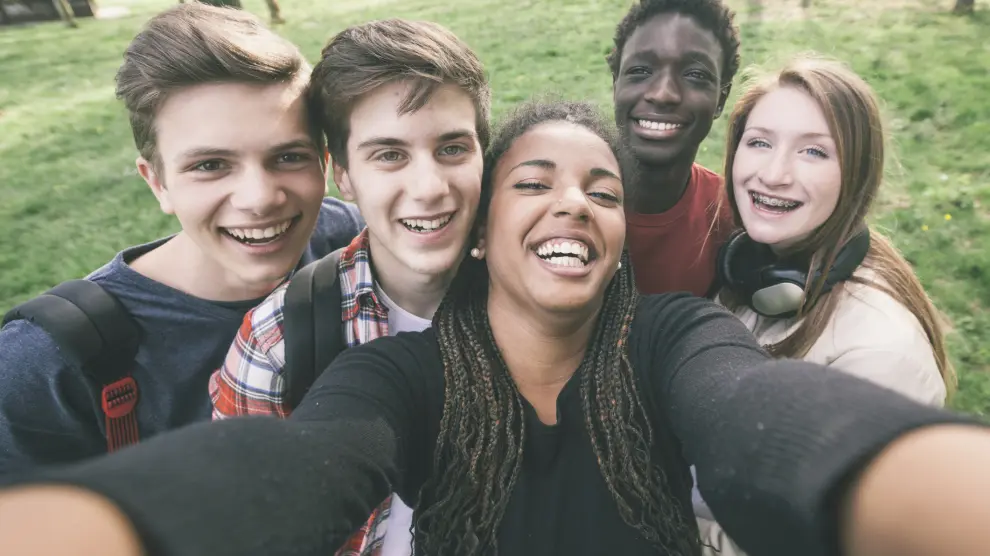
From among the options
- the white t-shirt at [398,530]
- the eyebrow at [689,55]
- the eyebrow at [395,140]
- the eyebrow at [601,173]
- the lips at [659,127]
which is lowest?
the white t-shirt at [398,530]

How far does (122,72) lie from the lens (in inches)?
80.5

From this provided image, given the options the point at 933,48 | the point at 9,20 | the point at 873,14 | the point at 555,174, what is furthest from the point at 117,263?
the point at 9,20

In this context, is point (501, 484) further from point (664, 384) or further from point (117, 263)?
point (117, 263)

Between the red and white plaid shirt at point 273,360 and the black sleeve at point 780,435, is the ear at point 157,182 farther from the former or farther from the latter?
the black sleeve at point 780,435

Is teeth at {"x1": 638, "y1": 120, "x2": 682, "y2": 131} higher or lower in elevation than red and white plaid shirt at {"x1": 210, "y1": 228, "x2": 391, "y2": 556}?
higher

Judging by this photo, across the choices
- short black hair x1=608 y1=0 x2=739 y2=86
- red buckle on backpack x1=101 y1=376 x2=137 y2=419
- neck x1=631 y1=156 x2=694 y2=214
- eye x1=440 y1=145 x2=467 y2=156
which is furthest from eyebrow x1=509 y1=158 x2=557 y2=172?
red buckle on backpack x1=101 y1=376 x2=137 y2=419

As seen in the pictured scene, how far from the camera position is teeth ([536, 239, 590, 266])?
1809mm

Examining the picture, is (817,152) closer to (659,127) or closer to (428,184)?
(659,127)

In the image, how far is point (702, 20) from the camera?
2.79 metres

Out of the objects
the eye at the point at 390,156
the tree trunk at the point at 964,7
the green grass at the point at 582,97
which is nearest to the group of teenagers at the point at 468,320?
the eye at the point at 390,156

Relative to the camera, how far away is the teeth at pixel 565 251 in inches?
71.2

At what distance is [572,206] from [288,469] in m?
1.10

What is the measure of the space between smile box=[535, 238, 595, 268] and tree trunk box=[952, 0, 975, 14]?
10776mm

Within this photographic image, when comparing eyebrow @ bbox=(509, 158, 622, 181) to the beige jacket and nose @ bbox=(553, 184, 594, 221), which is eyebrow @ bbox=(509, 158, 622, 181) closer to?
nose @ bbox=(553, 184, 594, 221)
